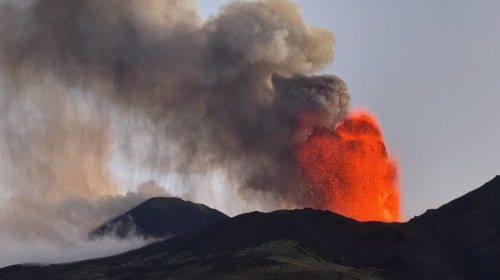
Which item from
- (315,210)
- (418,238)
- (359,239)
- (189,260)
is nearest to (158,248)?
(189,260)

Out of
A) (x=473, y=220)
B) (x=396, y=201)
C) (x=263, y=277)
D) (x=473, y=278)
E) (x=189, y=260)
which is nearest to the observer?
(x=263, y=277)

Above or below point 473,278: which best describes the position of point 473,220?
above

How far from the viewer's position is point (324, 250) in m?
166

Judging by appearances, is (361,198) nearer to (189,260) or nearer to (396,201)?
(396,201)

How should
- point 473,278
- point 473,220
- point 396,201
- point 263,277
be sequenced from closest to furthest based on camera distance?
point 263,277 < point 473,278 < point 473,220 < point 396,201

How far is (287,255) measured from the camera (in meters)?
160

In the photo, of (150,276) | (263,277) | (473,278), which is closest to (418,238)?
(473,278)

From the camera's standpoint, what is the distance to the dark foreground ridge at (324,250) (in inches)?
5989

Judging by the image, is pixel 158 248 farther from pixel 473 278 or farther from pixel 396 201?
pixel 473 278

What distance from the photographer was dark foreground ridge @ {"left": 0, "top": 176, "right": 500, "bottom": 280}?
152 metres

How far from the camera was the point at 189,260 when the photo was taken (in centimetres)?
16812

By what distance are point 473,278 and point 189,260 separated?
67109 mm

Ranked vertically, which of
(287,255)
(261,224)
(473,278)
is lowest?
(473,278)

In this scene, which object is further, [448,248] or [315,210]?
[315,210]
